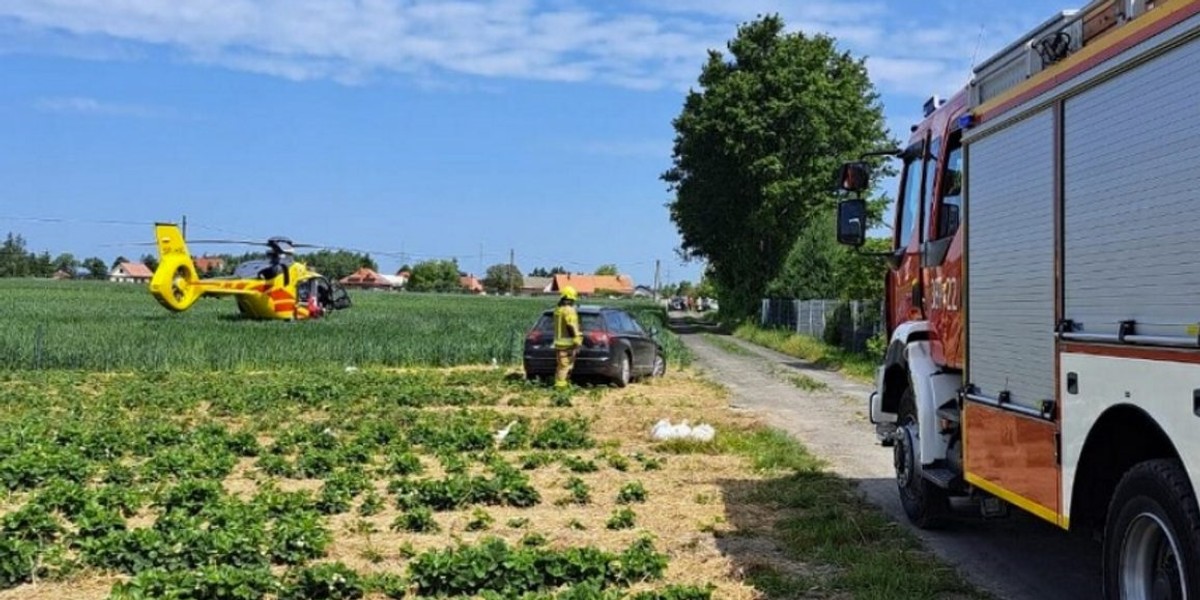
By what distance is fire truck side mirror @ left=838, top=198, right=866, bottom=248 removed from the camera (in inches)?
324

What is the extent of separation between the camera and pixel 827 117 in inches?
1916

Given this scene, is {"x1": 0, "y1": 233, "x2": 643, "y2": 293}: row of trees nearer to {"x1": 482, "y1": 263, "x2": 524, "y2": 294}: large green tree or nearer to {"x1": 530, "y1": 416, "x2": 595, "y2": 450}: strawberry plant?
{"x1": 482, "y1": 263, "x2": 524, "y2": 294}: large green tree

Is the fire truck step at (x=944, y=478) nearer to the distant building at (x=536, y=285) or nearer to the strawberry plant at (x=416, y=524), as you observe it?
the strawberry plant at (x=416, y=524)

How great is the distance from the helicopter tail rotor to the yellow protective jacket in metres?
25.3

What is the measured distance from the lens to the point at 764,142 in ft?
159

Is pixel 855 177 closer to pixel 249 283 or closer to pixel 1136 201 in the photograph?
pixel 1136 201

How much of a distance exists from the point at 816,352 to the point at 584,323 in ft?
41.1

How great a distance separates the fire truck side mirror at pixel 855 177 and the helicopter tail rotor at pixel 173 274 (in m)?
35.8

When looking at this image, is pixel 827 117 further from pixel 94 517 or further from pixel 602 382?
pixel 94 517

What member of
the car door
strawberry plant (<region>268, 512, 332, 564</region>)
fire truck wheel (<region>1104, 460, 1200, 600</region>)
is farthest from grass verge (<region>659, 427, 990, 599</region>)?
the car door

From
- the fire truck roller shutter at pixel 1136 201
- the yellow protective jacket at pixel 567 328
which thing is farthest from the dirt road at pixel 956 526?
the yellow protective jacket at pixel 567 328

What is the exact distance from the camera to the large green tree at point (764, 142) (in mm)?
47812

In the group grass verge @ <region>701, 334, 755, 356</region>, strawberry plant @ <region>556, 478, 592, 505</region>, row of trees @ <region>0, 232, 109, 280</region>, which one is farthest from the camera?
row of trees @ <region>0, 232, 109, 280</region>

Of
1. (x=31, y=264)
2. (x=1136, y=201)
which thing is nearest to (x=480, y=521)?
(x=1136, y=201)
